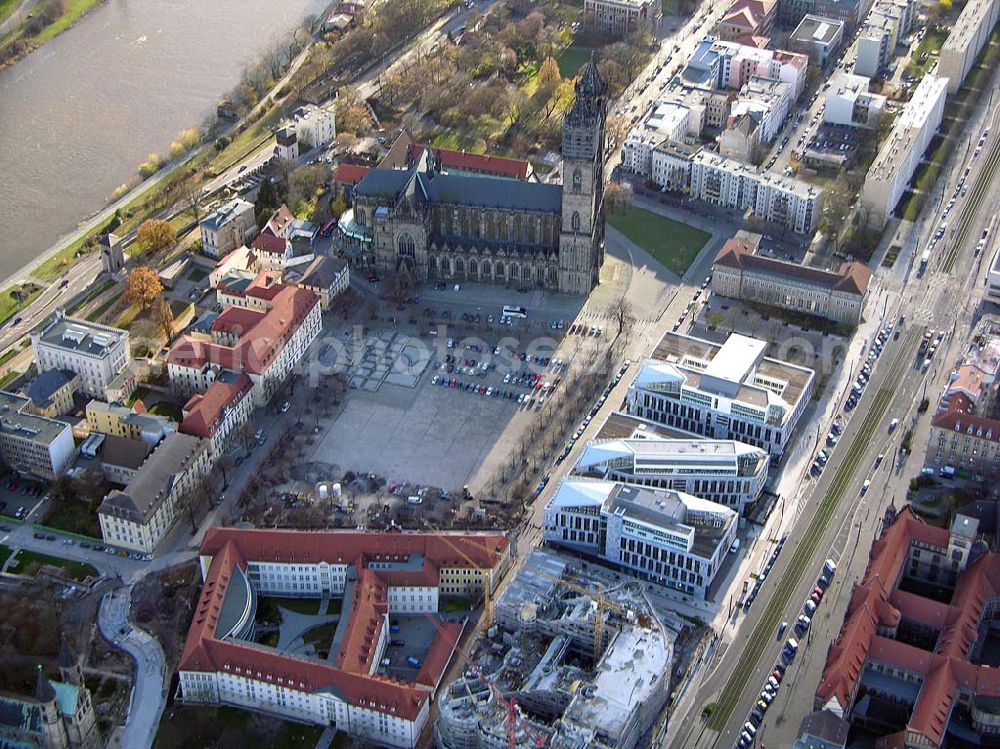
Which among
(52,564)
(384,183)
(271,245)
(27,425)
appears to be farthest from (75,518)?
(384,183)

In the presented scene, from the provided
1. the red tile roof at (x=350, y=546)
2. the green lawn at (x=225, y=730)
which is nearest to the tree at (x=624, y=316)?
the red tile roof at (x=350, y=546)

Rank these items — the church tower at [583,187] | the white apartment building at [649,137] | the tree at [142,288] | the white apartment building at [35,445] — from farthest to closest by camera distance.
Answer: the white apartment building at [649,137] < the tree at [142,288] < the church tower at [583,187] < the white apartment building at [35,445]

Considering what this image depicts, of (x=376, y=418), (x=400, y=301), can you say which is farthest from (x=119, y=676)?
(x=400, y=301)

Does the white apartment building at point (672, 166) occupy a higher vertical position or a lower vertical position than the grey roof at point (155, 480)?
lower

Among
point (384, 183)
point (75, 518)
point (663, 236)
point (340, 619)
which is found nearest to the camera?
point (340, 619)

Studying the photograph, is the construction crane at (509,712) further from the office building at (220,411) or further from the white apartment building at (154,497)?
the office building at (220,411)

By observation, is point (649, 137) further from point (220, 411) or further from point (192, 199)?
point (220, 411)

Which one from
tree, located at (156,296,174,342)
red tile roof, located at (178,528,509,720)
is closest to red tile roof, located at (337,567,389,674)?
red tile roof, located at (178,528,509,720)
